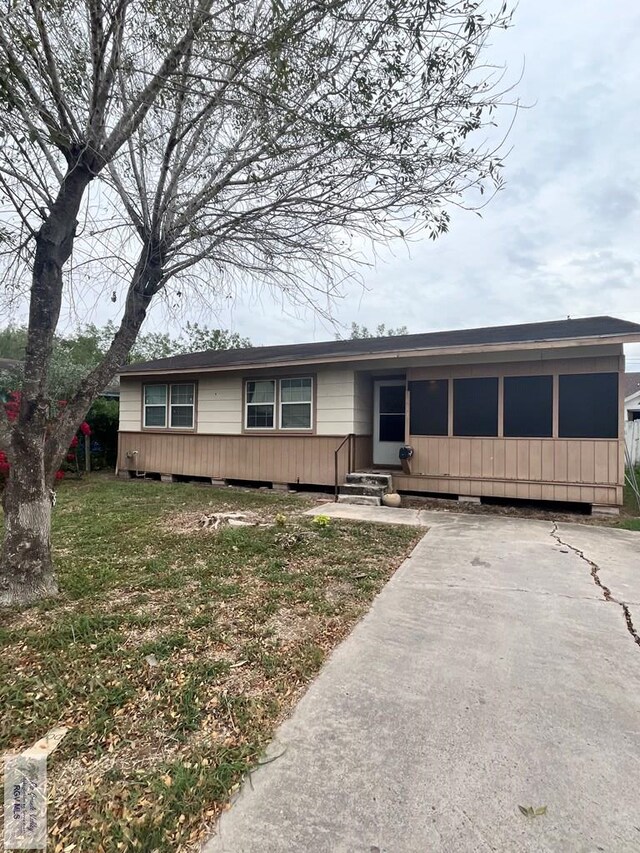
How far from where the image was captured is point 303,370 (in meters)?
8.87

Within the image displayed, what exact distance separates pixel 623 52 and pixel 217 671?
247 inches

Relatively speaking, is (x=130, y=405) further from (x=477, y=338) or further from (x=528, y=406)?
(x=528, y=406)

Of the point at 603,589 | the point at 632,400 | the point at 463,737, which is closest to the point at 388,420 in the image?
the point at 603,589

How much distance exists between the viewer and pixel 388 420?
920cm

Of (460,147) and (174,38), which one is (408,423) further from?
(174,38)

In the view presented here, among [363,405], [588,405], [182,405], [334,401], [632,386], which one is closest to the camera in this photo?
[588,405]

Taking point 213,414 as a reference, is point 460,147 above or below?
above

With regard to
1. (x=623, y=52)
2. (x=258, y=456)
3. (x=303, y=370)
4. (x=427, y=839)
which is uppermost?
(x=623, y=52)

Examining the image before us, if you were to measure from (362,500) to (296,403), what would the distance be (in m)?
2.58

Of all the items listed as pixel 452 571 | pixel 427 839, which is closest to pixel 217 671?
pixel 427 839

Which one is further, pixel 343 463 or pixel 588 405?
pixel 343 463

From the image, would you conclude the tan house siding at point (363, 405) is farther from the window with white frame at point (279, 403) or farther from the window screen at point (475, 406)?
the window screen at point (475, 406)

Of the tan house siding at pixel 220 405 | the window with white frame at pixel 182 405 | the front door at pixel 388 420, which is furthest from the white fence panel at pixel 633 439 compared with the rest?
the window with white frame at pixel 182 405

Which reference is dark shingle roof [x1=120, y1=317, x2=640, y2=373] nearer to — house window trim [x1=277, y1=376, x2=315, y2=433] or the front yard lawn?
house window trim [x1=277, y1=376, x2=315, y2=433]
